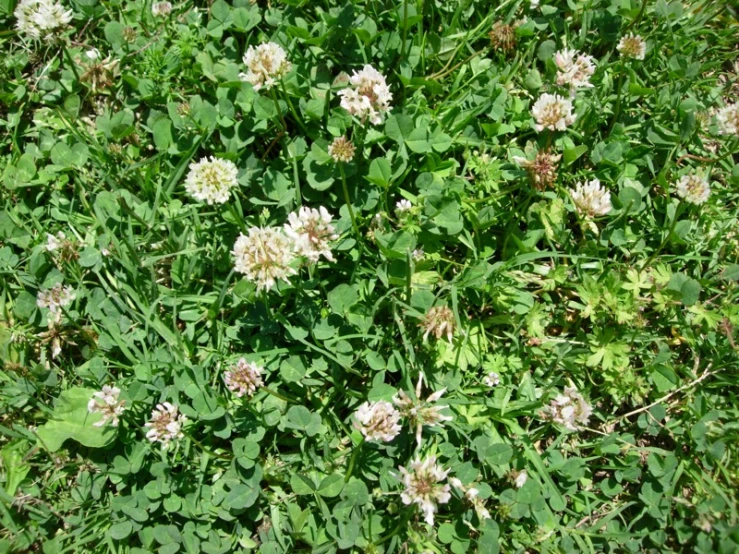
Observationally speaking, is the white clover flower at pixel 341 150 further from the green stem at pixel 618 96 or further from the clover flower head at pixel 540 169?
the green stem at pixel 618 96

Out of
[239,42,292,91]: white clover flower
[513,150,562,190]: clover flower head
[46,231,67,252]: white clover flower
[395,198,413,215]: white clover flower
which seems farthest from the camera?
[46,231,67,252]: white clover flower

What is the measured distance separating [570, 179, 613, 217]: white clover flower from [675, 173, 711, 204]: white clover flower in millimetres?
423

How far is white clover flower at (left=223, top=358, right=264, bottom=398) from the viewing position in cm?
289

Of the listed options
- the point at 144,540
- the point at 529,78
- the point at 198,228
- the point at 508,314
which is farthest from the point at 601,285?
the point at 144,540

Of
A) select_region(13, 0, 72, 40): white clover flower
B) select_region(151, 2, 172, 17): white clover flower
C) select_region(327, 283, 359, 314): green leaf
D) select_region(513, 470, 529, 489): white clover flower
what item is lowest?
select_region(513, 470, 529, 489): white clover flower

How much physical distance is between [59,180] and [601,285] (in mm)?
2886

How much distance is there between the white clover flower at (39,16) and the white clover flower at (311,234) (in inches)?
60.5

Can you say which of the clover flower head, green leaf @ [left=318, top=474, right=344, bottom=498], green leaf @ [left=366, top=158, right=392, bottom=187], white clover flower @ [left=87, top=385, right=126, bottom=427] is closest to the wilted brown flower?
the clover flower head

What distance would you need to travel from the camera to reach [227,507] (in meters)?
3.04

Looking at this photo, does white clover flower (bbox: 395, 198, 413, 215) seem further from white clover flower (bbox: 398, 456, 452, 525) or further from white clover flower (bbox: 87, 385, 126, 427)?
white clover flower (bbox: 87, 385, 126, 427)

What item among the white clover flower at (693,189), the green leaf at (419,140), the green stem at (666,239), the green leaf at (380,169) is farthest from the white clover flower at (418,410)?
the white clover flower at (693,189)

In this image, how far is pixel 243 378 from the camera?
9.47ft

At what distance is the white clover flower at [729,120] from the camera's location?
328 cm

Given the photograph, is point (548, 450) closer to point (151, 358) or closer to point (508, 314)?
point (508, 314)
